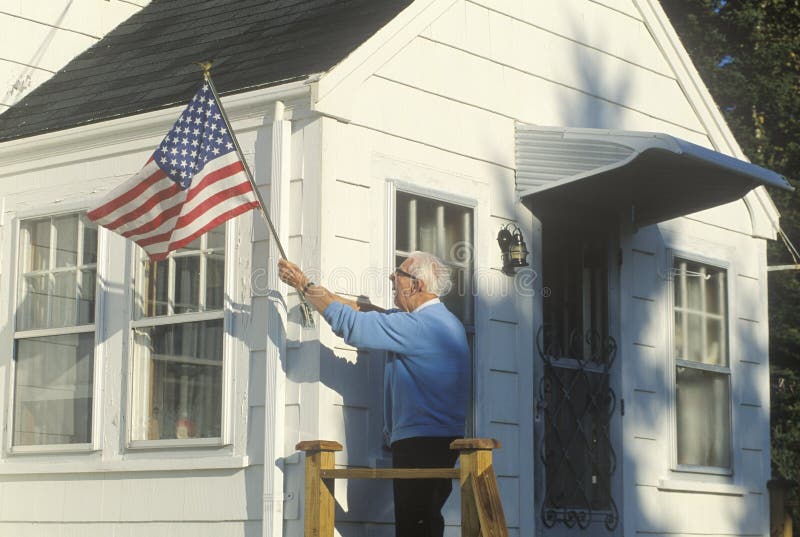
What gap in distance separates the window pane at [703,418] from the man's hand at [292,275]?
391 centimetres

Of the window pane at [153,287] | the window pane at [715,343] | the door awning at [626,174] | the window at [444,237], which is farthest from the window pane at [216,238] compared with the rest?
the window pane at [715,343]

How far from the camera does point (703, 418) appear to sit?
10.0 metres

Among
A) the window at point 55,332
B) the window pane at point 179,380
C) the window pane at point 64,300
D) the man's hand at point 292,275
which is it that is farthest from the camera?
the window pane at point 64,300

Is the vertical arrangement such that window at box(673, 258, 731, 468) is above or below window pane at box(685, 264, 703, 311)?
below

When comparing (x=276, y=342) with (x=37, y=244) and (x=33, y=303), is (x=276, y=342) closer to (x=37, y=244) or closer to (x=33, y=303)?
(x=33, y=303)

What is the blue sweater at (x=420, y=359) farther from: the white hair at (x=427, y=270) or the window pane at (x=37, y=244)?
the window pane at (x=37, y=244)

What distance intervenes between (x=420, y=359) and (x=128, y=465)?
80.4 inches

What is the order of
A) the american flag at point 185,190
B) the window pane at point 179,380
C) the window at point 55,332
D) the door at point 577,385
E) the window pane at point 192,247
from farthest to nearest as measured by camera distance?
the door at point 577,385 < the window at point 55,332 < the window pane at point 192,247 < the window pane at point 179,380 < the american flag at point 185,190

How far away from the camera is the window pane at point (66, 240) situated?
846 centimetres

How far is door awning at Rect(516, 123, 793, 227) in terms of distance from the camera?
8.15 meters

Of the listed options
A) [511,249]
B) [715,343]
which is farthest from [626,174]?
[715,343]

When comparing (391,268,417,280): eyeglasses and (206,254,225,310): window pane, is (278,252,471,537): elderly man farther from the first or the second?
(206,254,225,310): window pane

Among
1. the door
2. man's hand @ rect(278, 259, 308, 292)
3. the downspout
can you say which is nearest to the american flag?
the downspout

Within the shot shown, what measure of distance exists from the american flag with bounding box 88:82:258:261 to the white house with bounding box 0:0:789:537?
320 mm
